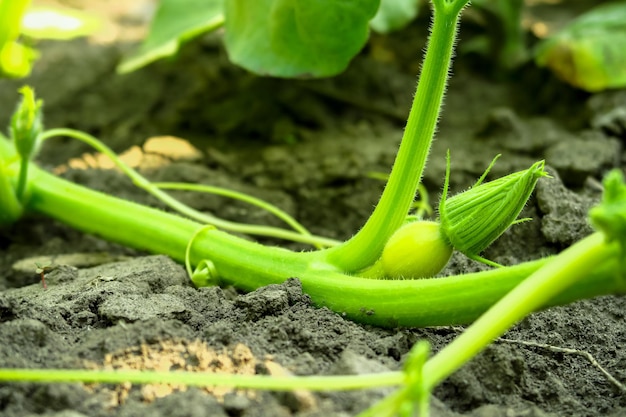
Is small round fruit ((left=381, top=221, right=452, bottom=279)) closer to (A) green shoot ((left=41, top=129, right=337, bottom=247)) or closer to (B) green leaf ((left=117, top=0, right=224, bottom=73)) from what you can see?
(A) green shoot ((left=41, top=129, right=337, bottom=247))

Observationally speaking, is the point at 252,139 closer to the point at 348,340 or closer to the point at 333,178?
the point at 333,178

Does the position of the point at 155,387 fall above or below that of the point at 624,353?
below

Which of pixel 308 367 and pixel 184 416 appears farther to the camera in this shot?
pixel 308 367

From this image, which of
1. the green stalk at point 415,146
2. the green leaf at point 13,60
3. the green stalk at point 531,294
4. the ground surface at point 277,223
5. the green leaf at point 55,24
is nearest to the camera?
the green stalk at point 531,294

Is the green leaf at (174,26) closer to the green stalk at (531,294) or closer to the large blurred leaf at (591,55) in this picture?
the large blurred leaf at (591,55)

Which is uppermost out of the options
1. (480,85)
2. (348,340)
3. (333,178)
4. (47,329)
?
(480,85)

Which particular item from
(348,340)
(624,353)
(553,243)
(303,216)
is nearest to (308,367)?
(348,340)

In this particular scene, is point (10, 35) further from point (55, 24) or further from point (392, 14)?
point (55, 24)

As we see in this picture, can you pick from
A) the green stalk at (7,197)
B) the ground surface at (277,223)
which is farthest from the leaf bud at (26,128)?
the ground surface at (277,223)

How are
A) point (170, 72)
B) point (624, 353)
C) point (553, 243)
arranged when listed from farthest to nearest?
point (170, 72) < point (553, 243) < point (624, 353)
